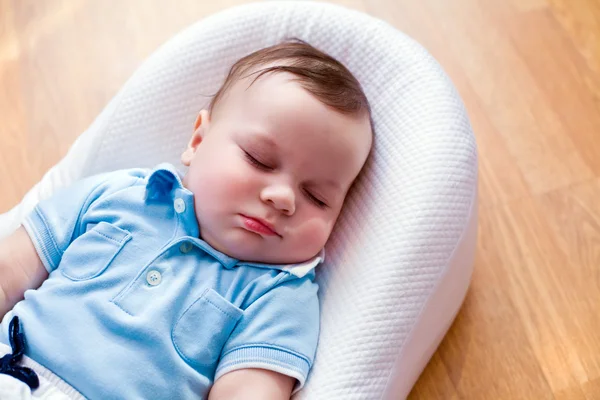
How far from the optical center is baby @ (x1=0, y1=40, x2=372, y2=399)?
2.81ft

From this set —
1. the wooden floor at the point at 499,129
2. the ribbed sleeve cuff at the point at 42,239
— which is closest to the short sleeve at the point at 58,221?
the ribbed sleeve cuff at the point at 42,239

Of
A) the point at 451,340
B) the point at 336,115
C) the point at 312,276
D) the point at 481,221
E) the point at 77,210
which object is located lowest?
the point at 451,340

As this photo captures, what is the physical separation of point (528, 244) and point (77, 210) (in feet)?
2.70

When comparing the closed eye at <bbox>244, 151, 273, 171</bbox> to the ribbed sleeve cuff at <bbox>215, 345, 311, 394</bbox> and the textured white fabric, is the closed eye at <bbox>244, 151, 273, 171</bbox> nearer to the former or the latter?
the ribbed sleeve cuff at <bbox>215, 345, 311, 394</bbox>

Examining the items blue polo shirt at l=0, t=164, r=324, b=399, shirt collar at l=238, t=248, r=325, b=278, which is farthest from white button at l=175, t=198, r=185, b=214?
shirt collar at l=238, t=248, r=325, b=278

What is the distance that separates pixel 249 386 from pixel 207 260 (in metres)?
0.19

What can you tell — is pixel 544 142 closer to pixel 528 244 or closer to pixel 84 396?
pixel 528 244

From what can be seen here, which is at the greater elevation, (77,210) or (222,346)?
(77,210)

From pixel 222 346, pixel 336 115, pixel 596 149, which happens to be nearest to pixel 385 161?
pixel 336 115

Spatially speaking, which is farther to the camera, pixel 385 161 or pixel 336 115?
pixel 385 161

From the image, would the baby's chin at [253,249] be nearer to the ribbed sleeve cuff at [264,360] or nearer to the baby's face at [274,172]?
the baby's face at [274,172]

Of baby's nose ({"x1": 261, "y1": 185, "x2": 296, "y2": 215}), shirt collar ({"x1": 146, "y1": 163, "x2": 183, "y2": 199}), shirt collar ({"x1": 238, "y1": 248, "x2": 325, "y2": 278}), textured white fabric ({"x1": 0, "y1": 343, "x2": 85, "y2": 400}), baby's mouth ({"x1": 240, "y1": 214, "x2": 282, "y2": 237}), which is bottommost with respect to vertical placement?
textured white fabric ({"x1": 0, "y1": 343, "x2": 85, "y2": 400})

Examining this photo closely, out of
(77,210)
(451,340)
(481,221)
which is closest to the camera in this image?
(77,210)

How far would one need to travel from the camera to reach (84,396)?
0.84 meters
